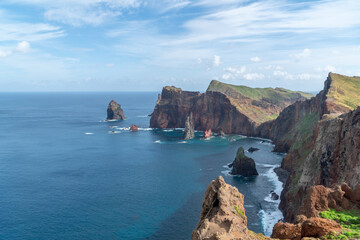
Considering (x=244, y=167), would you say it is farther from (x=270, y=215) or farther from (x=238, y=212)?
(x=238, y=212)

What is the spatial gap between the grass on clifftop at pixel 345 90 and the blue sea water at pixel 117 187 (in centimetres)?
3738

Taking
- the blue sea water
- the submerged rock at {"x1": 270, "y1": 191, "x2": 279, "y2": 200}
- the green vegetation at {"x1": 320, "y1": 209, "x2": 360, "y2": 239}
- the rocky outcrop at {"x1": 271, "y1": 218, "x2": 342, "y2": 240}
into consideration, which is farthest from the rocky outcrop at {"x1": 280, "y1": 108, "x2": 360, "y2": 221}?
the rocky outcrop at {"x1": 271, "y1": 218, "x2": 342, "y2": 240}

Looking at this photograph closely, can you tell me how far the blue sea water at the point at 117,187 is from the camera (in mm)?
70125

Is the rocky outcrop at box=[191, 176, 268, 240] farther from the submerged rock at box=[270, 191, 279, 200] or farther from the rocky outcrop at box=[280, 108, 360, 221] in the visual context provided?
the submerged rock at box=[270, 191, 279, 200]

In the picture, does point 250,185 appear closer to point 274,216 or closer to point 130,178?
point 274,216

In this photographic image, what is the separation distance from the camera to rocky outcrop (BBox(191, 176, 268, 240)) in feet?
79.7

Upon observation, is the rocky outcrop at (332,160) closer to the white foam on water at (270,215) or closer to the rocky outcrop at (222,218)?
the white foam on water at (270,215)

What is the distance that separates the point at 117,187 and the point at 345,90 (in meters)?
107

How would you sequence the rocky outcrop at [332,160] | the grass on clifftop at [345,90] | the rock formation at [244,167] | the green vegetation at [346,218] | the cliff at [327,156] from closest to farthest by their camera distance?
the green vegetation at [346,218] < the rocky outcrop at [332,160] < the cliff at [327,156] < the rock formation at [244,167] < the grass on clifftop at [345,90]

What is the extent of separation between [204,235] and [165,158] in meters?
115

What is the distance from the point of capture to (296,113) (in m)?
155

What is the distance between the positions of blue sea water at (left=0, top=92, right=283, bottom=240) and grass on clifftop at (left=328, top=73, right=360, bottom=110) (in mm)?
37377

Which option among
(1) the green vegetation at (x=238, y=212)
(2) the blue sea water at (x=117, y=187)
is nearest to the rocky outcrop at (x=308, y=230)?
(1) the green vegetation at (x=238, y=212)

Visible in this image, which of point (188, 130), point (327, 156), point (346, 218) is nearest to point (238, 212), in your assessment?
point (346, 218)
